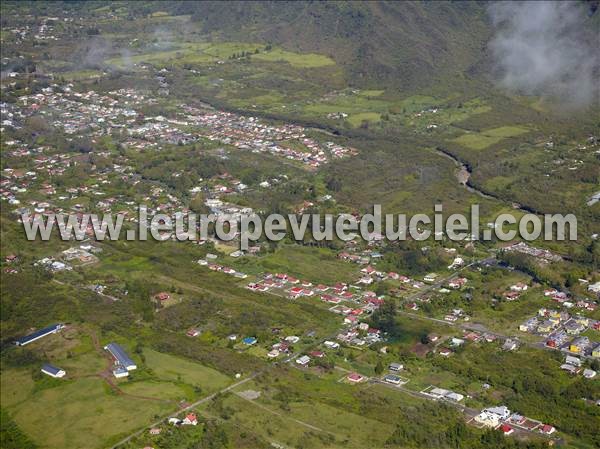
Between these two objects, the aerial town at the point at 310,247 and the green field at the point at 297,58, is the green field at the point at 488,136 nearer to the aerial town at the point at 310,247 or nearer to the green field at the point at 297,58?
the aerial town at the point at 310,247

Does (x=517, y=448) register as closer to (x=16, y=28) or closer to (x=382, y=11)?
(x=382, y=11)

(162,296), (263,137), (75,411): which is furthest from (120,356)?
(263,137)

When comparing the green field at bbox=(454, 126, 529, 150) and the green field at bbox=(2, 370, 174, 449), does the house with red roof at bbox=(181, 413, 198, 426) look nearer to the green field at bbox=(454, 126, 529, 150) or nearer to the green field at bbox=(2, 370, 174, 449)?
the green field at bbox=(2, 370, 174, 449)

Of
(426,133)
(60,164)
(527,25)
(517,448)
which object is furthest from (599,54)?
(517,448)

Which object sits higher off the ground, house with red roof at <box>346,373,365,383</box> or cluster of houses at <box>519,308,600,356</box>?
cluster of houses at <box>519,308,600,356</box>

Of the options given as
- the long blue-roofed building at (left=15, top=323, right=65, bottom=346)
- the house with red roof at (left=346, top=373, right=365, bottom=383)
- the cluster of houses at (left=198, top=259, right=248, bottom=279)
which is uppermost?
the cluster of houses at (left=198, top=259, right=248, bottom=279)

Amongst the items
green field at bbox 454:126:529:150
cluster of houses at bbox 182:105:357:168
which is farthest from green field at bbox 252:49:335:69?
green field at bbox 454:126:529:150

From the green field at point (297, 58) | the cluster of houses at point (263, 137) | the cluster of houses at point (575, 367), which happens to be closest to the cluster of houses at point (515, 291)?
the cluster of houses at point (575, 367)
